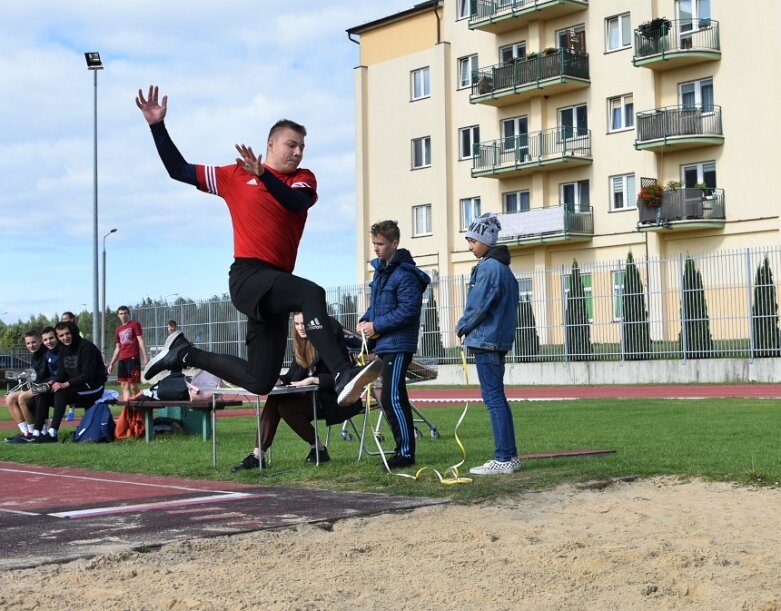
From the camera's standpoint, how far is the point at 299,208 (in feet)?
22.6

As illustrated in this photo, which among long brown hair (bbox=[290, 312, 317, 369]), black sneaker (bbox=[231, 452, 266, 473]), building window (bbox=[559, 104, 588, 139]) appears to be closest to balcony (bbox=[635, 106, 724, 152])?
building window (bbox=[559, 104, 588, 139])

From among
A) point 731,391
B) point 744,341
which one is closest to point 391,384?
point 731,391

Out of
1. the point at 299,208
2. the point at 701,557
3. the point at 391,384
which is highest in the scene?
the point at 299,208

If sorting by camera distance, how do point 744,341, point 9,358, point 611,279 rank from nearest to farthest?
point 744,341
point 611,279
point 9,358

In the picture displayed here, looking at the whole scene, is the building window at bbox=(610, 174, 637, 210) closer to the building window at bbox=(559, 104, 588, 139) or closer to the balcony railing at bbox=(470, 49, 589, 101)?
the building window at bbox=(559, 104, 588, 139)

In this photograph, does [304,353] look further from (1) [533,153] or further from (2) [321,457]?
(1) [533,153]

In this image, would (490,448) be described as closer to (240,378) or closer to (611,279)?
(240,378)

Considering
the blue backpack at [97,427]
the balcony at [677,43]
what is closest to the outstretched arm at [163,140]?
the blue backpack at [97,427]

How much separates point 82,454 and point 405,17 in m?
38.5

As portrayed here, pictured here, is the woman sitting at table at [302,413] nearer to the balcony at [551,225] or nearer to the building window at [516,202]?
the balcony at [551,225]

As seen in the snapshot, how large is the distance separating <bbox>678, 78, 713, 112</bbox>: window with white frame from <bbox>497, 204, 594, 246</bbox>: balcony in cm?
531

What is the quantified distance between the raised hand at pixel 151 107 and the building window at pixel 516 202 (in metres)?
37.3

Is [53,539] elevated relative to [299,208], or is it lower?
lower

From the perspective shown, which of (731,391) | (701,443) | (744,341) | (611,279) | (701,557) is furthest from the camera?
Result: (611,279)
